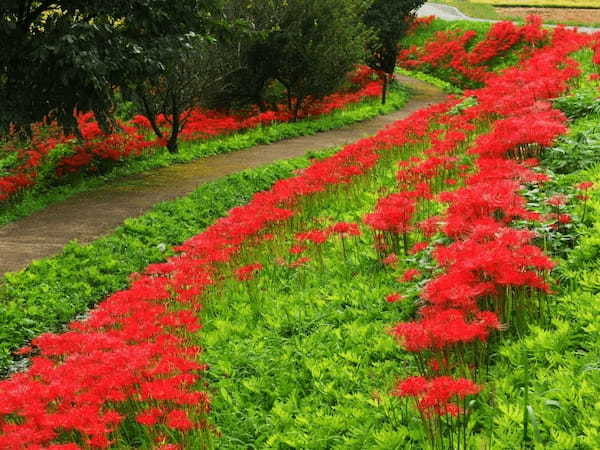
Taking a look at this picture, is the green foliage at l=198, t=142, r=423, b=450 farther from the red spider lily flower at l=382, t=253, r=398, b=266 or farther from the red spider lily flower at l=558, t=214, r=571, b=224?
the red spider lily flower at l=558, t=214, r=571, b=224

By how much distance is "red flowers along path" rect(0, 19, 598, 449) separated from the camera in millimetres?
3590

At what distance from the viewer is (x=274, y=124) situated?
18359 mm

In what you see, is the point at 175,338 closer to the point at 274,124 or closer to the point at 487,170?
the point at 487,170

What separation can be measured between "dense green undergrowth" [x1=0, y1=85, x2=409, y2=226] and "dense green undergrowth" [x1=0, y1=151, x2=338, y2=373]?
8.93 feet

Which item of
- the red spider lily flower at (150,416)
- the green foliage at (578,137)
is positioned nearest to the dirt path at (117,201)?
the red spider lily flower at (150,416)

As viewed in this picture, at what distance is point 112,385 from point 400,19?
73.2 feet

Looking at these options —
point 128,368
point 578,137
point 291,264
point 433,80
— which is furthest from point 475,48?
point 128,368

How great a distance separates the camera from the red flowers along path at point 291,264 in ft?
11.8

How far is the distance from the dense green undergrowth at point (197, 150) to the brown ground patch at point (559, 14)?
1862 cm

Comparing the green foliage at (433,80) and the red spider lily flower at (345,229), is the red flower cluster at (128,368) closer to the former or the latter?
the red spider lily flower at (345,229)

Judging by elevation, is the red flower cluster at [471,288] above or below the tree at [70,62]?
below

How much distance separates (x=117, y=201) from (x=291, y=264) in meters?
6.20

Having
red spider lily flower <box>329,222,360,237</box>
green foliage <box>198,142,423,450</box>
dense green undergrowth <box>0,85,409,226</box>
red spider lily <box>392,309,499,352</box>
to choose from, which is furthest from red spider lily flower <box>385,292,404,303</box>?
dense green undergrowth <box>0,85,409,226</box>

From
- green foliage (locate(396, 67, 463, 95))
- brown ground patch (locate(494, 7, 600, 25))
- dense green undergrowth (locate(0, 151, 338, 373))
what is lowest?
dense green undergrowth (locate(0, 151, 338, 373))
